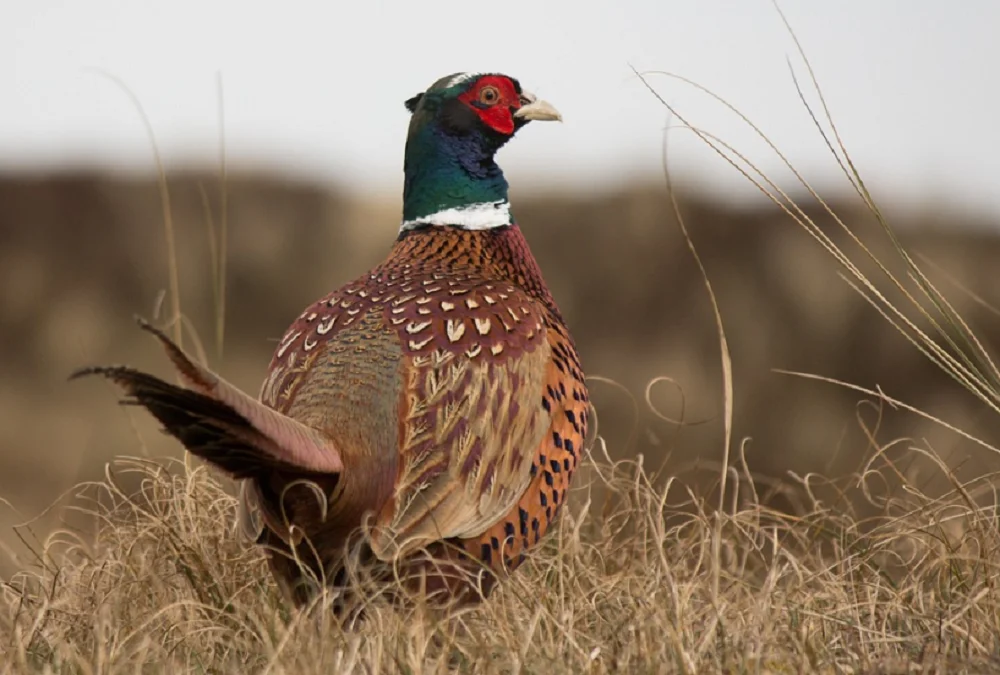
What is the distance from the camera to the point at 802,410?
8875 millimetres

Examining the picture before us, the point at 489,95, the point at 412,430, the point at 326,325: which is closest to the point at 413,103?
the point at 489,95

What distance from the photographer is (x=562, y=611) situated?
110 inches

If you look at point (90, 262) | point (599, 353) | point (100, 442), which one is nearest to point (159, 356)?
point (100, 442)

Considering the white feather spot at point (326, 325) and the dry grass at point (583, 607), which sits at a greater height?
the white feather spot at point (326, 325)

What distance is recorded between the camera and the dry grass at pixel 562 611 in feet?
8.40

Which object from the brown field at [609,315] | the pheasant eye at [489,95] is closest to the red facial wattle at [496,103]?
the pheasant eye at [489,95]

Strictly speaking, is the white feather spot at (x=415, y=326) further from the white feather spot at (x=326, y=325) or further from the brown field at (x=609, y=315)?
the brown field at (x=609, y=315)

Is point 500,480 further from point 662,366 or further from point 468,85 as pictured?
point 662,366

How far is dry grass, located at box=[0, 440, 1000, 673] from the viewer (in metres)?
2.56

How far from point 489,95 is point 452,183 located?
285 mm

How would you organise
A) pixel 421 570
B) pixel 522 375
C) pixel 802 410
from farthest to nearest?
pixel 802 410, pixel 522 375, pixel 421 570

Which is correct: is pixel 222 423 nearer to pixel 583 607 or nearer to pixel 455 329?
pixel 455 329

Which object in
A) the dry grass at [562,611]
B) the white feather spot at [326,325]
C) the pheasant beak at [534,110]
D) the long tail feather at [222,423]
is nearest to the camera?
the long tail feather at [222,423]

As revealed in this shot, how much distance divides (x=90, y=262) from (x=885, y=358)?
6.12 metres
